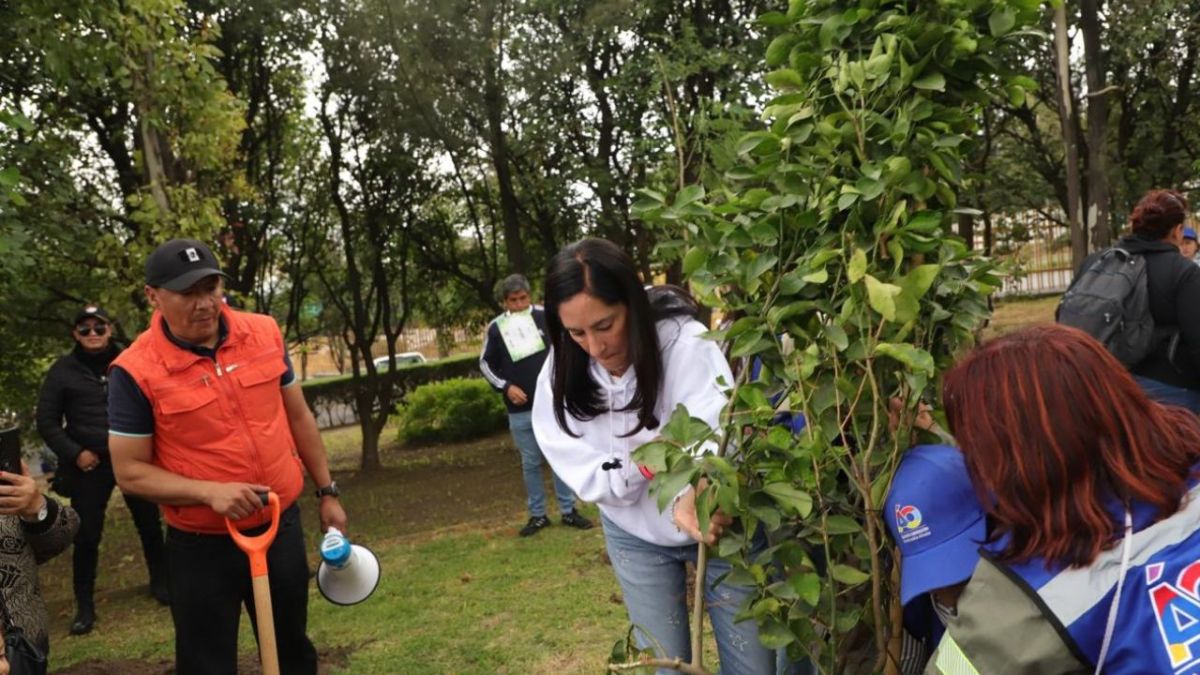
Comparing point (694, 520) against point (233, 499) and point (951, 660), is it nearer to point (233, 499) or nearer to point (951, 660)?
point (951, 660)

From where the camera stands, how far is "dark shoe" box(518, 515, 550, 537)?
732 centimetres

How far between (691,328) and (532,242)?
399 inches

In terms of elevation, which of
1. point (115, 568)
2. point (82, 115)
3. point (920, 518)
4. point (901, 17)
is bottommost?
point (115, 568)

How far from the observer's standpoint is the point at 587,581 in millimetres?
5832

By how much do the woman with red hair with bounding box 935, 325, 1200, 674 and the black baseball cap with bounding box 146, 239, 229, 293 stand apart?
2.44 metres

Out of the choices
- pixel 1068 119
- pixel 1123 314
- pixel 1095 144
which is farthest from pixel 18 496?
pixel 1095 144

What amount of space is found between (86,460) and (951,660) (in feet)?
18.2

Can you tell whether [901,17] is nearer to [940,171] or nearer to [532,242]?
[940,171]

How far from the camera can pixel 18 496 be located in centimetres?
275

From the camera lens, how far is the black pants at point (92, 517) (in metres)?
5.76

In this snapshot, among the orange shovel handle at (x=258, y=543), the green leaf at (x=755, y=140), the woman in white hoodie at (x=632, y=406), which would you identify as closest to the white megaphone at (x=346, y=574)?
the orange shovel handle at (x=258, y=543)

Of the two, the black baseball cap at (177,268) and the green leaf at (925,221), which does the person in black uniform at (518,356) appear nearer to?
the black baseball cap at (177,268)

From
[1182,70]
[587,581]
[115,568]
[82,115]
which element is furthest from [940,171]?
[1182,70]

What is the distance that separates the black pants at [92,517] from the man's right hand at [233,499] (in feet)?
9.87
